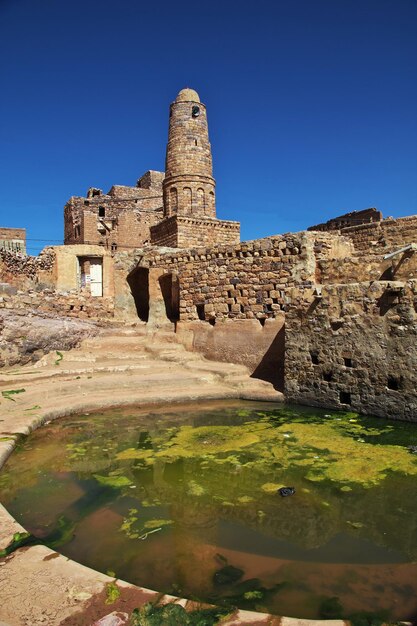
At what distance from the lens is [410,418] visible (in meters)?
7.24

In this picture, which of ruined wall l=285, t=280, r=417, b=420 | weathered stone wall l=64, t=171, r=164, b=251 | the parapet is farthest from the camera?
the parapet

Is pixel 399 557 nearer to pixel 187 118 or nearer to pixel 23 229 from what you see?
pixel 187 118

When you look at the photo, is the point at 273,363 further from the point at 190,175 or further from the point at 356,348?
the point at 190,175

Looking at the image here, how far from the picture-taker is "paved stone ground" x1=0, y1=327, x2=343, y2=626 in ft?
8.62

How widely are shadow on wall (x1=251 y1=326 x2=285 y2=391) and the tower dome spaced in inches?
A: 525

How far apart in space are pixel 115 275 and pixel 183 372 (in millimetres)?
6428

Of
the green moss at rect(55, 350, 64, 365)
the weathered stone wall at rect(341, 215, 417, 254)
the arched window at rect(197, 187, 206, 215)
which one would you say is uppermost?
the arched window at rect(197, 187, 206, 215)

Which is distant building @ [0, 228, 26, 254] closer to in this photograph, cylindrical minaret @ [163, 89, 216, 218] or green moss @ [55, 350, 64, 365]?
cylindrical minaret @ [163, 89, 216, 218]

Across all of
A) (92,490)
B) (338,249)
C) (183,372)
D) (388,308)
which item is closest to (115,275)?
(183,372)

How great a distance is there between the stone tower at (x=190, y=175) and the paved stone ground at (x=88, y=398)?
6791mm

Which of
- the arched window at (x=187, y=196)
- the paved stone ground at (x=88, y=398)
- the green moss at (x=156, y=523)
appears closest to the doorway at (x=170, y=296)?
the paved stone ground at (x=88, y=398)

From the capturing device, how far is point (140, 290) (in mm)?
16281

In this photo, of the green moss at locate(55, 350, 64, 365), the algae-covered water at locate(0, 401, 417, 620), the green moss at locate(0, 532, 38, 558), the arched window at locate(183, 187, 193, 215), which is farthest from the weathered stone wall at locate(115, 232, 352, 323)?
the green moss at locate(0, 532, 38, 558)

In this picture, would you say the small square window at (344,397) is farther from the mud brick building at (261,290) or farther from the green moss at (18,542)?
the green moss at (18,542)
